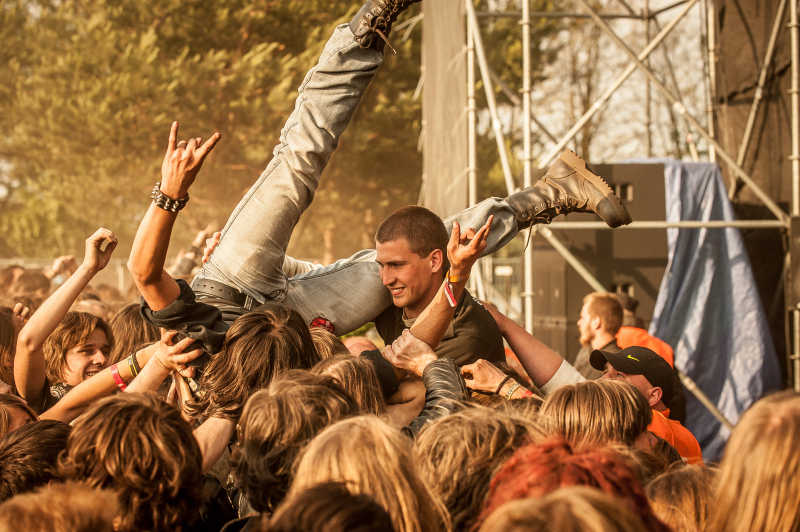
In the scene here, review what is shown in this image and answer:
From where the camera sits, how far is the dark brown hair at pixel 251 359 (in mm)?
1855

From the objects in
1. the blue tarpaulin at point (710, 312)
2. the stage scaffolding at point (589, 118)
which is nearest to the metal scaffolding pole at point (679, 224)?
the stage scaffolding at point (589, 118)

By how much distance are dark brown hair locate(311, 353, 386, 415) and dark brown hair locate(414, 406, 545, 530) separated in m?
0.38

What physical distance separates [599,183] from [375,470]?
7.58 ft

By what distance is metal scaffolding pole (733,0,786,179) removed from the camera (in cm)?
544

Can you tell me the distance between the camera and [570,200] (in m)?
3.16

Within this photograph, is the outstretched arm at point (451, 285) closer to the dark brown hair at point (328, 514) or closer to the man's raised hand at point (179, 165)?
the man's raised hand at point (179, 165)

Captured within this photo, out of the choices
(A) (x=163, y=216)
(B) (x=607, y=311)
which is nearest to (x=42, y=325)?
(A) (x=163, y=216)

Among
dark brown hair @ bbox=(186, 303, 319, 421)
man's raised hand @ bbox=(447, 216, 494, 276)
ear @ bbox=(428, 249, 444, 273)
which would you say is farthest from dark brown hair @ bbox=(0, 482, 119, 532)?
ear @ bbox=(428, 249, 444, 273)

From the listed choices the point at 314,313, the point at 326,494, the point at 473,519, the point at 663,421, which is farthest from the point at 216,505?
the point at 663,421

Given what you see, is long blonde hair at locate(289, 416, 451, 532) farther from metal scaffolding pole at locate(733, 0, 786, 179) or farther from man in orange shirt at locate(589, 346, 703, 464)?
metal scaffolding pole at locate(733, 0, 786, 179)

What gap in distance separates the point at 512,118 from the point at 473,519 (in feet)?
60.2

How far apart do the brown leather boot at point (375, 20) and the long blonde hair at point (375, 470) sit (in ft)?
5.93

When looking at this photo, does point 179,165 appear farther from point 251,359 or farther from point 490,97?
point 490,97

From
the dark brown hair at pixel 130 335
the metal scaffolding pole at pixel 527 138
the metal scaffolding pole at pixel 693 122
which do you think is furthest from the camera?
the metal scaffolding pole at pixel 693 122
